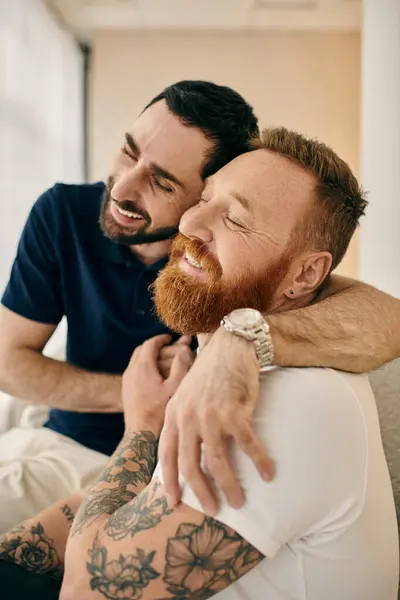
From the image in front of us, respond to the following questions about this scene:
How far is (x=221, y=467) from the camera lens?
2.20 feet

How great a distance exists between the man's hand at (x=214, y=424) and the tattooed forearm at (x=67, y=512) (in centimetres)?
52

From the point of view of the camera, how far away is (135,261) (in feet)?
4.98

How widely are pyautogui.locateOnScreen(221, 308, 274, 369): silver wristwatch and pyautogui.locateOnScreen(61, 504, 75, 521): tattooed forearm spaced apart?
61 cm

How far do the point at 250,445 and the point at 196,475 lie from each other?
78 mm

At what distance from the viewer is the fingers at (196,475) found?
2.23 feet

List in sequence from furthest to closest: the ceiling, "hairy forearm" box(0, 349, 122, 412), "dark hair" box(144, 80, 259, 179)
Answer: the ceiling
"hairy forearm" box(0, 349, 122, 412)
"dark hair" box(144, 80, 259, 179)

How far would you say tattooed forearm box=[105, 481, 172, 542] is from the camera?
710 mm

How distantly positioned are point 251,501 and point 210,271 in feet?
1.44

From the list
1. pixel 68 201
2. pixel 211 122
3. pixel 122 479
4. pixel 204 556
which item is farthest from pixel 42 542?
pixel 211 122

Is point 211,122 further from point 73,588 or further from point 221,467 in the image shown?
point 73,588

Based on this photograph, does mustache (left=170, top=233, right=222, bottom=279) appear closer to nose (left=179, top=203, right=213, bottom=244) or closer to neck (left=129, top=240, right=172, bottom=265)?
nose (left=179, top=203, right=213, bottom=244)

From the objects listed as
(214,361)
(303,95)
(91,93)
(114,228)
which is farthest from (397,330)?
(91,93)

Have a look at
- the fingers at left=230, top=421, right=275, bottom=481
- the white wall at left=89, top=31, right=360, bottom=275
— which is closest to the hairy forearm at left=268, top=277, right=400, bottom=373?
the fingers at left=230, top=421, right=275, bottom=481

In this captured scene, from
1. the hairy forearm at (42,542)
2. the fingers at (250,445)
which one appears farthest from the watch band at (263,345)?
the hairy forearm at (42,542)
